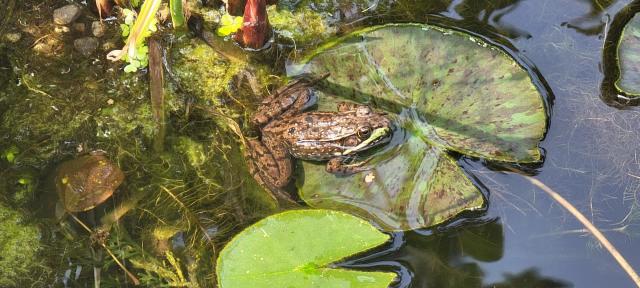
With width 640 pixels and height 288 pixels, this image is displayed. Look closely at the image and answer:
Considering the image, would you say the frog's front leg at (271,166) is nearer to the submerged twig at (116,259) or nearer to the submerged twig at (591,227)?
the submerged twig at (116,259)

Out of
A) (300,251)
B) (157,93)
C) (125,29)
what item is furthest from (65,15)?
(300,251)

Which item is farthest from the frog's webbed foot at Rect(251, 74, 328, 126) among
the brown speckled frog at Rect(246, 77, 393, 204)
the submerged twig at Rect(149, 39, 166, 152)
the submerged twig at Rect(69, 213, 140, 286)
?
the submerged twig at Rect(69, 213, 140, 286)

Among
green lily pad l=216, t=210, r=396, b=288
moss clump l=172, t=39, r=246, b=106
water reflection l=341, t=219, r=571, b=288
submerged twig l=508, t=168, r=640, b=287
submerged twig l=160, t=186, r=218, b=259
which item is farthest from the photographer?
moss clump l=172, t=39, r=246, b=106

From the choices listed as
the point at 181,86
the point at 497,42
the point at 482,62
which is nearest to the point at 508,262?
the point at 482,62

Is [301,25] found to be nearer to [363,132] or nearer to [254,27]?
[254,27]

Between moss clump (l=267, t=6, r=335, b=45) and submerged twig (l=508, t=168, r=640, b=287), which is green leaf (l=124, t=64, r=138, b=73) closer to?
moss clump (l=267, t=6, r=335, b=45)

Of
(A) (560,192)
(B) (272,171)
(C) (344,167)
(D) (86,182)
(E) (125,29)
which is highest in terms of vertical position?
(E) (125,29)
